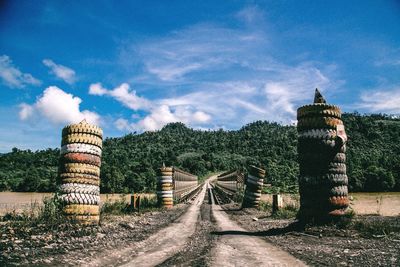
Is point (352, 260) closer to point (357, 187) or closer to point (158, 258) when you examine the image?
point (158, 258)

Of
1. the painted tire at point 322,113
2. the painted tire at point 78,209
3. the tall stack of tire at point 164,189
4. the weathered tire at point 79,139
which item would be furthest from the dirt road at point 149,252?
the tall stack of tire at point 164,189

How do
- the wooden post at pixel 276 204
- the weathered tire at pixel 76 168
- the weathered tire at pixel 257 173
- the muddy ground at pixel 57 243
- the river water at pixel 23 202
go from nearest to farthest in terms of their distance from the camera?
1. the muddy ground at pixel 57 243
2. the weathered tire at pixel 76 168
3. the river water at pixel 23 202
4. the wooden post at pixel 276 204
5. the weathered tire at pixel 257 173

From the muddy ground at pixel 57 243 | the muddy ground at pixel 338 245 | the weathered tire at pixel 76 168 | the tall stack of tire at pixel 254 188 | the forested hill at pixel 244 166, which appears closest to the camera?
the muddy ground at pixel 57 243

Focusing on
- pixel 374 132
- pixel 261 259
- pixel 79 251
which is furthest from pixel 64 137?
pixel 374 132

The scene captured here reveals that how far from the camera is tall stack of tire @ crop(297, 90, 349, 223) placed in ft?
29.6

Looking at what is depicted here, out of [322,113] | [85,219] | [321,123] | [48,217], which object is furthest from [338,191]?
[48,217]

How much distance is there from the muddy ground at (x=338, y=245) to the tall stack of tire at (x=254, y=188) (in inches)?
331

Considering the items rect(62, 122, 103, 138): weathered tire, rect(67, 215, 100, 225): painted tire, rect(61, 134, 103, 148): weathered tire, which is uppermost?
rect(62, 122, 103, 138): weathered tire

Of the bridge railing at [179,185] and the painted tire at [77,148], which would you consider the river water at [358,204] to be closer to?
the painted tire at [77,148]

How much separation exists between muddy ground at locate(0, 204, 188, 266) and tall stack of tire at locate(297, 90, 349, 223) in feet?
15.5

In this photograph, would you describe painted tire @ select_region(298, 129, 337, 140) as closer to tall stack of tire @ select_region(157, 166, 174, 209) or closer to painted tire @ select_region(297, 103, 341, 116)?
painted tire @ select_region(297, 103, 341, 116)

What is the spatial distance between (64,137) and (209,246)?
570 cm

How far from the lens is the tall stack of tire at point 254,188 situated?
1803 cm

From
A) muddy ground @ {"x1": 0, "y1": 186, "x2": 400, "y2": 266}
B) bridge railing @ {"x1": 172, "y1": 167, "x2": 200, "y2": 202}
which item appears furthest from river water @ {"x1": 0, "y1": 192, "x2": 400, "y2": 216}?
bridge railing @ {"x1": 172, "y1": 167, "x2": 200, "y2": 202}
